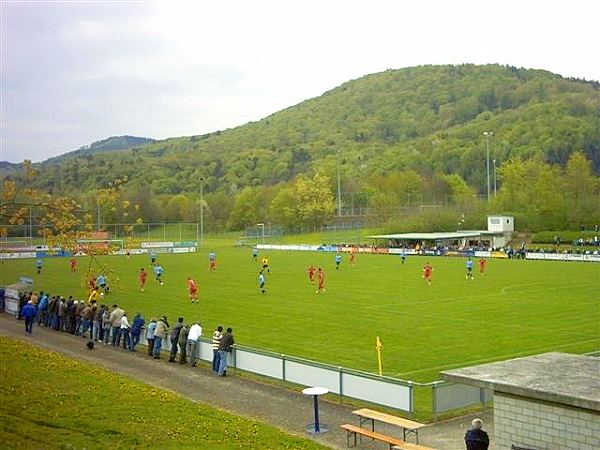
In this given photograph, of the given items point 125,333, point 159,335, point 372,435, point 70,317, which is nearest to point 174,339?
point 159,335

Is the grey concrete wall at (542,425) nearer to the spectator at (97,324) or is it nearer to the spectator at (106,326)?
the spectator at (106,326)

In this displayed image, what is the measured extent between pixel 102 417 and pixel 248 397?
17.0 feet

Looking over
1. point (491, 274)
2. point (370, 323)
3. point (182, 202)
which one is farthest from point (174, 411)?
point (182, 202)

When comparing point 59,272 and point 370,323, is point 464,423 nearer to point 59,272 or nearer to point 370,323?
point 370,323

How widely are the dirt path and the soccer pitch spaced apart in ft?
9.15

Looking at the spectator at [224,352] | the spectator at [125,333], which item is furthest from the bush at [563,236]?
the spectator at [224,352]

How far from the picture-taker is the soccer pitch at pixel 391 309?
24625 millimetres

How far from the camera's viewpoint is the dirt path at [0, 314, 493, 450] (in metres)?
15.0

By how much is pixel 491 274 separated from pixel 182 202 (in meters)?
109

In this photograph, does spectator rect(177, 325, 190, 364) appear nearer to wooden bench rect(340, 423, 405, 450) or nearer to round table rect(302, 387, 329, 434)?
round table rect(302, 387, 329, 434)

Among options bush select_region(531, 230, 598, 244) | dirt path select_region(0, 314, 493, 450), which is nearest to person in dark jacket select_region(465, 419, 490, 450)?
dirt path select_region(0, 314, 493, 450)

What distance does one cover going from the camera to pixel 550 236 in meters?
86.2

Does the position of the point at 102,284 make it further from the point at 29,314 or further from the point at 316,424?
the point at 316,424

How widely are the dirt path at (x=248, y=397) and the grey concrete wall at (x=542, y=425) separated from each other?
226cm
